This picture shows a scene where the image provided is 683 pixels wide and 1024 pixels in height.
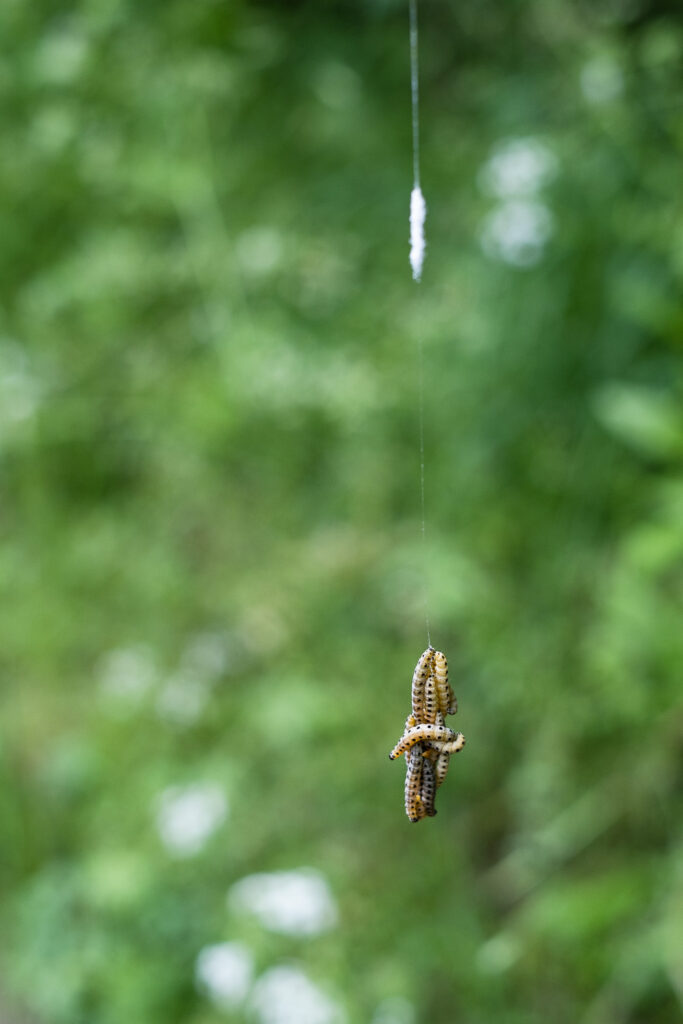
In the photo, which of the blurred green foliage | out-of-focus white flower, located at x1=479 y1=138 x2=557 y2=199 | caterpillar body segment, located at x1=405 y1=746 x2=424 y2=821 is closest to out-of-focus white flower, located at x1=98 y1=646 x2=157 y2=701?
the blurred green foliage

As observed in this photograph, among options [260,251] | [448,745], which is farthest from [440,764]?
[260,251]

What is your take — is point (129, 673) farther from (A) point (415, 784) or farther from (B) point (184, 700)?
(A) point (415, 784)

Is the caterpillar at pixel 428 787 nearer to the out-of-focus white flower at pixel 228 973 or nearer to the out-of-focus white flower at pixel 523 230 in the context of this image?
the out-of-focus white flower at pixel 228 973

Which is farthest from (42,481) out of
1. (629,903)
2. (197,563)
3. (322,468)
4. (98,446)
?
(629,903)

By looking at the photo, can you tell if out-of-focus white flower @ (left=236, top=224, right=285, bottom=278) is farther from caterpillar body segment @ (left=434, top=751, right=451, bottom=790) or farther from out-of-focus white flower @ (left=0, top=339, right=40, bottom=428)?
caterpillar body segment @ (left=434, top=751, right=451, bottom=790)

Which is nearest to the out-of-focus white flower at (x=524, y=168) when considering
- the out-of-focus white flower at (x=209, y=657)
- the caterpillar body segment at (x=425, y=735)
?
the out-of-focus white flower at (x=209, y=657)

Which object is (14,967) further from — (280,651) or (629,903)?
(629,903)
